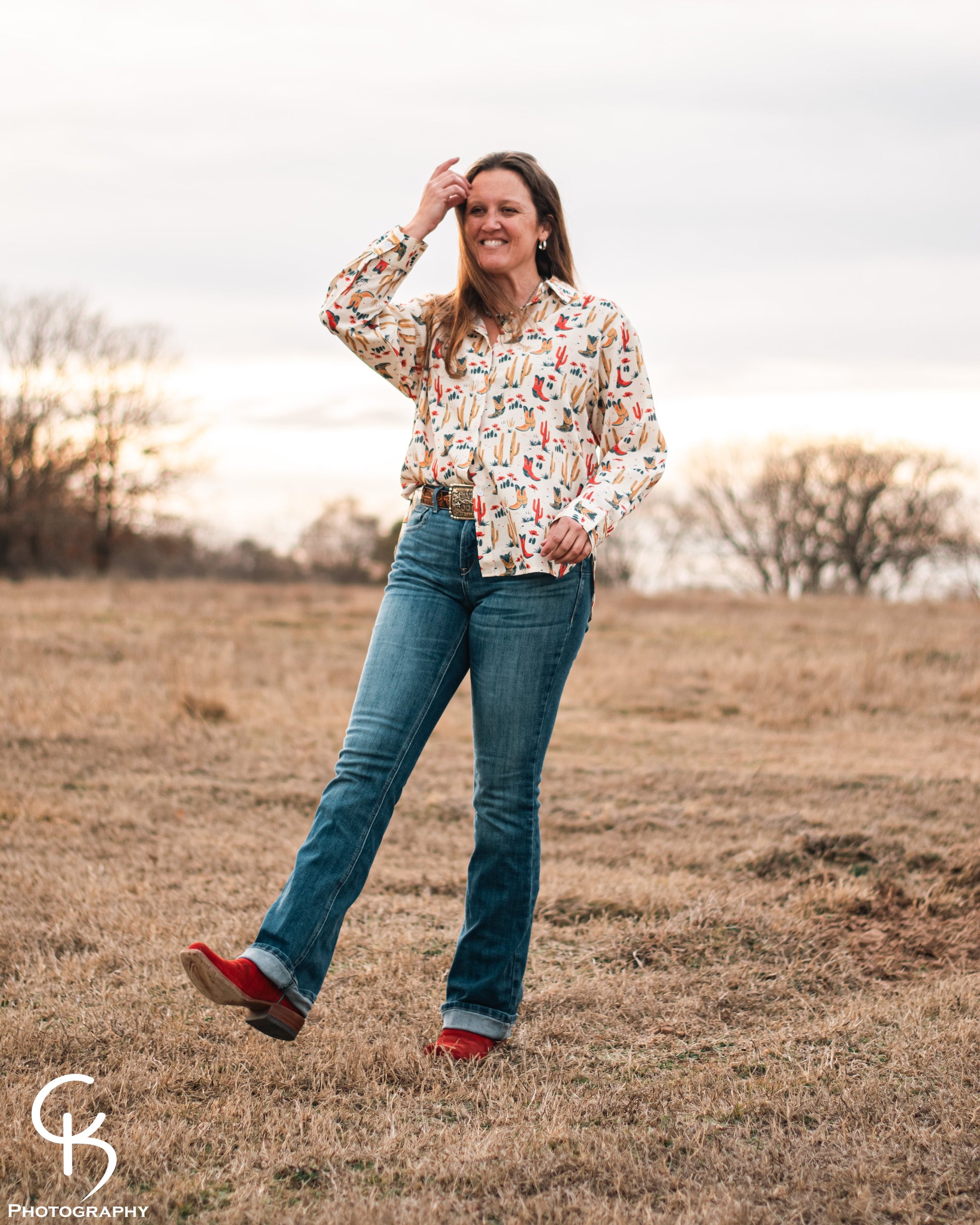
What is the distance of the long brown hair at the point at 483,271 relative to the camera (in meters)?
2.91

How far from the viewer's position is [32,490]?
114ft

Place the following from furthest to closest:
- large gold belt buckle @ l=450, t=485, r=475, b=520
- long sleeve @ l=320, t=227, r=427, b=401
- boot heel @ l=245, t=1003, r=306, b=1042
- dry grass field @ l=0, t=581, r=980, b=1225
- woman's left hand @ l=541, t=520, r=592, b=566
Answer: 1. long sleeve @ l=320, t=227, r=427, b=401
2. large gold belt buckle @ l=450, t=485, r=475, b=520
3. woman's left hand @ l=541, t=520, r=592, b=566
4. boot heel @ l=245, t=1003, r=306, b=1042
5. dry grass field @ l=0, t=581, r=980, b=1225

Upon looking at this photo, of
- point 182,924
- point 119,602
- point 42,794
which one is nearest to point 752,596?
point 119,602

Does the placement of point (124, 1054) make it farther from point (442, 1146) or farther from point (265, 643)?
A: point (265, 643)

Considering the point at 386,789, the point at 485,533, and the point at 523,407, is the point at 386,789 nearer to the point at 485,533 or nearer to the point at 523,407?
the point at 485,533

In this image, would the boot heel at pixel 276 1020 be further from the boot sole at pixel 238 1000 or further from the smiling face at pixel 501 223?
the smiling face at pixel 501 223

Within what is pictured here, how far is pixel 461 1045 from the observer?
2.91 m

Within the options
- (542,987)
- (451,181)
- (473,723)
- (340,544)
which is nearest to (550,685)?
(473,723)

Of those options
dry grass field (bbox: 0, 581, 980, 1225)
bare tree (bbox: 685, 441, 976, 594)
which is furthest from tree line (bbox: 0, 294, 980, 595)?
dry grass field (bbox: 0, 581, 980, 1225)

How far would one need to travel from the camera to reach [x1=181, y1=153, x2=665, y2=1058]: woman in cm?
275

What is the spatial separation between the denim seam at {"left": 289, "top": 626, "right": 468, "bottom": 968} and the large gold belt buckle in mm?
289

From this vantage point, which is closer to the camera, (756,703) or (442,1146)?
(442,1146)

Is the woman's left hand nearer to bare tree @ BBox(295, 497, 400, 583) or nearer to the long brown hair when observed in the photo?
the long brown hair

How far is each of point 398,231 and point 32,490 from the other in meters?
34.8
